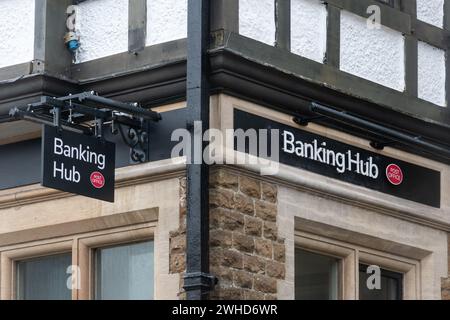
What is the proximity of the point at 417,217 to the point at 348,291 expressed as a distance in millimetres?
1028

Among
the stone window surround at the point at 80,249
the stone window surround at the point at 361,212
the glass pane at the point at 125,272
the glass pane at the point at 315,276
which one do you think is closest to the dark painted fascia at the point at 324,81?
the stone window surround at the point at 361,212

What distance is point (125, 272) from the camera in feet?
49.4

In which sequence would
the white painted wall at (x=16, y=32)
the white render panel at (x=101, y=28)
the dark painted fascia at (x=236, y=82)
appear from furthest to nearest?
the white painted wall at (x=16, y=32) < the white render panel at (x=101, y=28) < the dark painted fascia at (x=236, y=82)

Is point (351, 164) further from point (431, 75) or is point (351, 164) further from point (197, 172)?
point (197, 172)

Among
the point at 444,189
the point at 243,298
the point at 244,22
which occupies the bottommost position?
the point at 243,298

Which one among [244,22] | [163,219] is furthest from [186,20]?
[163,219]

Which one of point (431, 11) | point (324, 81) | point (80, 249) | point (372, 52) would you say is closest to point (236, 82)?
point (324, 81)

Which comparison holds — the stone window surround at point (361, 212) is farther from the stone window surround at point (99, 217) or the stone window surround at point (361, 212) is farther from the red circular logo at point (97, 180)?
the red circular logo at point (97, 180)

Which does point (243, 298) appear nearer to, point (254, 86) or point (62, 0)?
point (254, 86)

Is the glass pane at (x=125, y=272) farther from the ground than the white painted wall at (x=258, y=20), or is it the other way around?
the white painted wall at (x=258, y=20)

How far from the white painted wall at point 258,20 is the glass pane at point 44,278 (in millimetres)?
2599

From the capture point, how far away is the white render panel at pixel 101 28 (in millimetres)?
15086

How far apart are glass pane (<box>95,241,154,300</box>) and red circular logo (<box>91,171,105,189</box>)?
77cm

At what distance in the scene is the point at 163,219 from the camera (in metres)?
14.6
